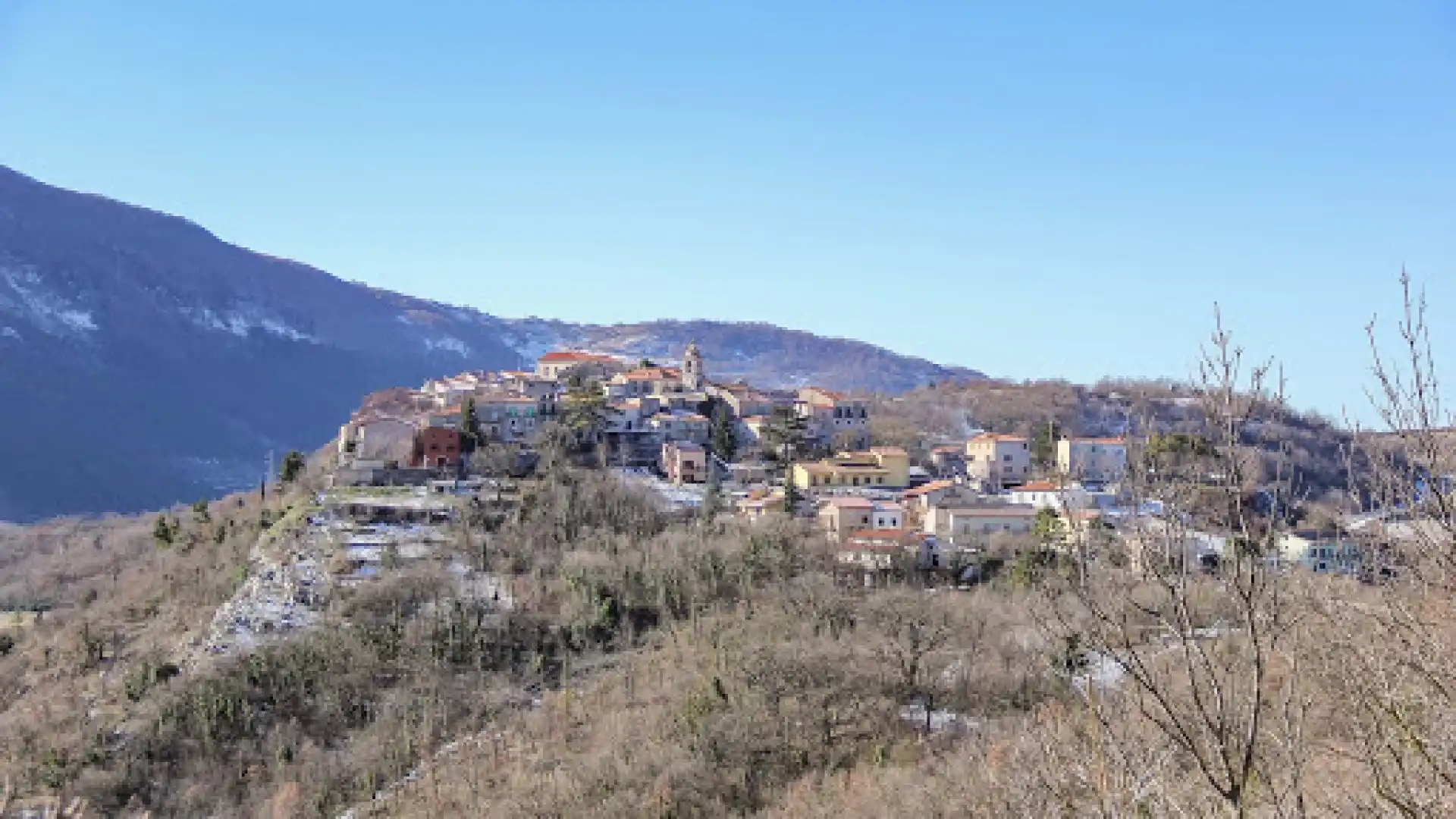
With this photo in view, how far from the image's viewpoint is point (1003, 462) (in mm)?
43062

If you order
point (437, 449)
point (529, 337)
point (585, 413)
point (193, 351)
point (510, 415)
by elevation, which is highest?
point (529, 337)

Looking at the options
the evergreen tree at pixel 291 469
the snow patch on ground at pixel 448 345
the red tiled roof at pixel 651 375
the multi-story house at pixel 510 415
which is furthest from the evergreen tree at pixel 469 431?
the snow patch on ground at pixel 448 345

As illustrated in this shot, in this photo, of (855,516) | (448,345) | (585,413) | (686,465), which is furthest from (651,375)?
(448,345)

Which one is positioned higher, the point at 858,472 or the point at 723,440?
the point at 723,440

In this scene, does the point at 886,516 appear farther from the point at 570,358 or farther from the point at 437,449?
the point at 570,358

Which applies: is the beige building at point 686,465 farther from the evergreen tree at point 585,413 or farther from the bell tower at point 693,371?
the bell tower at point 693,371

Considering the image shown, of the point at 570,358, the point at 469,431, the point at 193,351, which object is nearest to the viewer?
the point at 469,431

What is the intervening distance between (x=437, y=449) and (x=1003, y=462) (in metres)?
21.1

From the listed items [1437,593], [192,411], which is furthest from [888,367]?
[1437,593]

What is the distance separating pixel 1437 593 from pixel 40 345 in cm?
13989

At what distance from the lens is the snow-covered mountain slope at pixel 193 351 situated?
10644 cm

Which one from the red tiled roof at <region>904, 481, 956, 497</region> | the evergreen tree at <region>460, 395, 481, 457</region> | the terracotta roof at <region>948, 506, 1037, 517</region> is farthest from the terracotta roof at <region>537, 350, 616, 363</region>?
the terracotta roof at <region>948, 506, 1037, 517</region>

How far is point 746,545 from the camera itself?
31578 millimetres

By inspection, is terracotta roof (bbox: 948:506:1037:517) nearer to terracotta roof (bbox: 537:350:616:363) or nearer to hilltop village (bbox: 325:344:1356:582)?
hilltop village (bbox: 325:344:1356:582)
